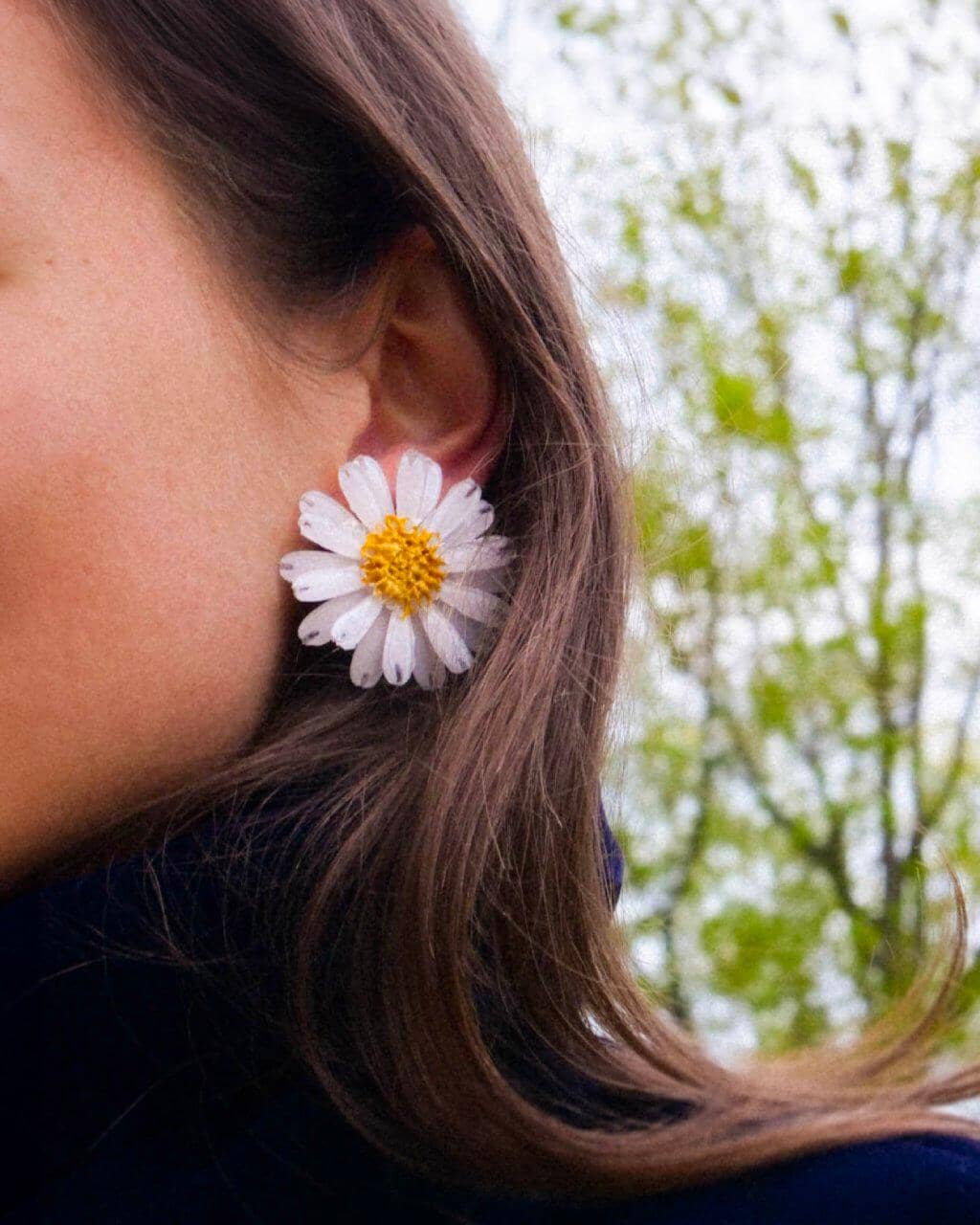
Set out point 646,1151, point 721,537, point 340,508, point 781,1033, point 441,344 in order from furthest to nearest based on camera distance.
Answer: point 781,1033 < point 721,537 < point 441,344 < point 340,508 < point 646,1151

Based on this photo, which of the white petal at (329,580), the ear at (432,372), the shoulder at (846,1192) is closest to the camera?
the shoulder at (846,1192)

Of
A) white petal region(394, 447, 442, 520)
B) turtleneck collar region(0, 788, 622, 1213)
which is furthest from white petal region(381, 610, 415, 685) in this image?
turtleneck collar region(0, 788, 622, 1213)

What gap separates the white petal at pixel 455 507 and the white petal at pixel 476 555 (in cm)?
2

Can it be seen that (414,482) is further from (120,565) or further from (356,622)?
(120,565)

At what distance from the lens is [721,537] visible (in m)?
5.38

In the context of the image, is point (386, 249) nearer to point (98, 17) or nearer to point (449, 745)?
point (98, 17)

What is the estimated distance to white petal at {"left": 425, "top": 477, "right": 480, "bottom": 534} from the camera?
1.38 m

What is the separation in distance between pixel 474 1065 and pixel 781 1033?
193 inches

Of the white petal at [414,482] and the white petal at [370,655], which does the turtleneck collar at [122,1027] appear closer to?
the white petal at [370,655]

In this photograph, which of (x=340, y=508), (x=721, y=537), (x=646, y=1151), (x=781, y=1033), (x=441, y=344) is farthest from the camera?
(x=781, y=1033)

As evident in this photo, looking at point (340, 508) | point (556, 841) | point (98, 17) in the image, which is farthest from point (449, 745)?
point (98, 17)

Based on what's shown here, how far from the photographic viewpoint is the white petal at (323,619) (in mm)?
1319

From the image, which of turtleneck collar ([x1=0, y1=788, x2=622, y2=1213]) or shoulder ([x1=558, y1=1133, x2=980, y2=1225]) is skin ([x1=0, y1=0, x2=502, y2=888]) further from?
shoulder ([x1=558, y1=1133, x2=980, y2=1225])

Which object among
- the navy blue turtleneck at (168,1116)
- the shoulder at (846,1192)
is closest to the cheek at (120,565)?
the navy blue turtleneck at (168,1116)
